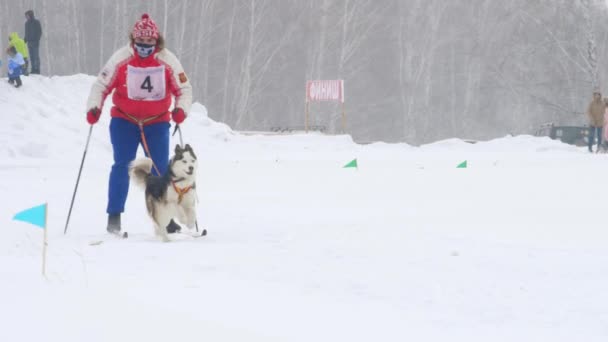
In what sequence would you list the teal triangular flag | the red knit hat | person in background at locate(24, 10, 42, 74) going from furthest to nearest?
person in background at locate(24, 10, 42, 74) → the red knit hat → the teal triangular flag

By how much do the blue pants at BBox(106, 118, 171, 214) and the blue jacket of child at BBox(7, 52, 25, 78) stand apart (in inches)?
545

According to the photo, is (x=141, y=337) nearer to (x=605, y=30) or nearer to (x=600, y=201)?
(x=600, y=201)

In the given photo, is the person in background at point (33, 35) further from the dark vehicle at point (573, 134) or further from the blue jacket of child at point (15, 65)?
the dark vehicle at point (573, 134)

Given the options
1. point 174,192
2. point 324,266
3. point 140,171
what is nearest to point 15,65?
point 140,171

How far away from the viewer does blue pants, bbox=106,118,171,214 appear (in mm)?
6820

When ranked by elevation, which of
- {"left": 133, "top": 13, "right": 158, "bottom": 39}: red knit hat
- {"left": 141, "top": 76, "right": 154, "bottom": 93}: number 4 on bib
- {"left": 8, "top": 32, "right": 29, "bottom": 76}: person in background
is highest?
{"left": 8, "top": 32, "right": 29, "bottom": 76}: person in background

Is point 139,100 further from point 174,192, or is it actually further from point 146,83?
point 174,192

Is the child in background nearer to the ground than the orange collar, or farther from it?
farther from it

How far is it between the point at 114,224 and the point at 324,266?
8.01ft

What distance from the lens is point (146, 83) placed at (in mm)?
6680

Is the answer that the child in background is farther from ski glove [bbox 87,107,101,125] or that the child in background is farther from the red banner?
ski glove [bbox 87,107,101,125]

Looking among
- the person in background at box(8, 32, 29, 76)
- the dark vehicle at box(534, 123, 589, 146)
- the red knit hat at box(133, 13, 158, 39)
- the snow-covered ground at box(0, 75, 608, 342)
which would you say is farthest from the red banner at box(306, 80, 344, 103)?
the red knit hat at box(133, 13, 158, 39)

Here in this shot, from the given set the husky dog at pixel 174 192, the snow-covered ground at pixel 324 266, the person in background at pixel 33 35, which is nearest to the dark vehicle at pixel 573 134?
the person in background at pixel 33 35

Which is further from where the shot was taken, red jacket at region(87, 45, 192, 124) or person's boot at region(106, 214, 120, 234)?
person's boot at region(106, 214, 120, 234)
